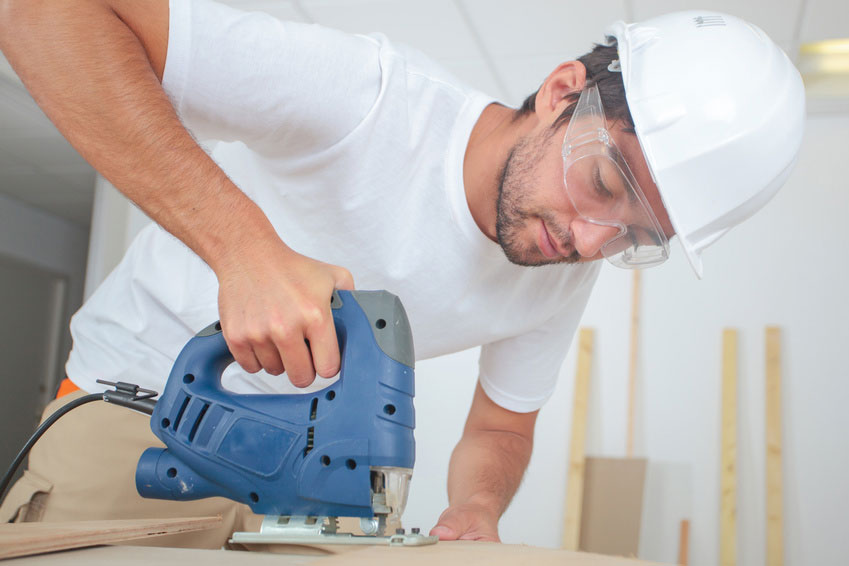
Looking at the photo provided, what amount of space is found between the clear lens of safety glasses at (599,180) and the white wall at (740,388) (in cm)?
313

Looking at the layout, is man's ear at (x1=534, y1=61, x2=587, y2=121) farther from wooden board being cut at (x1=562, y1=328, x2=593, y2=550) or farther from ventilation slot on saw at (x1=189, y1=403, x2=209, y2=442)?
wooden board being cut at (x1=562, y1=328, x2=593, y2=550)

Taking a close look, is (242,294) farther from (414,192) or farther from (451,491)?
(451,491)

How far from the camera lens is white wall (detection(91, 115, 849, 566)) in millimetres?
3900

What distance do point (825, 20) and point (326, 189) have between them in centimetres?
302

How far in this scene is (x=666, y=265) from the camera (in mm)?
4320

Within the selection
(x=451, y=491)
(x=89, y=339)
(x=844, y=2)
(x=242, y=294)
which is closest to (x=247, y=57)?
(x=242, y=294)

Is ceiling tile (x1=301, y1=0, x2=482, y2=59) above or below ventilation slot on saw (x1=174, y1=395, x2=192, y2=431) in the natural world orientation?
above

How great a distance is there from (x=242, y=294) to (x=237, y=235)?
8 cm

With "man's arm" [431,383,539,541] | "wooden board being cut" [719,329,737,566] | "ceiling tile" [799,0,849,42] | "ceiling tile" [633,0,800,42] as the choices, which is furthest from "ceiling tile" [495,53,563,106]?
"man's arm" [431,383,539,541]

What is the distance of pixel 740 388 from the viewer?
160 inches

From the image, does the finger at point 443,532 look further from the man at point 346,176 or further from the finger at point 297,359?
the finger at point 297,359

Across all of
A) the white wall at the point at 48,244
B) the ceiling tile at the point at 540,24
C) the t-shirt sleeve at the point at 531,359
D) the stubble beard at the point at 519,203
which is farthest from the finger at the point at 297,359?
the white wall at the point at 48,244

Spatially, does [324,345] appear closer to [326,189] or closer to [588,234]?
[326,189]

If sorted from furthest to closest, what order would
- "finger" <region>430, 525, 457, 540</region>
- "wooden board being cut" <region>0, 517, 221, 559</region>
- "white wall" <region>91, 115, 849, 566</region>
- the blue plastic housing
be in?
"white wall" <region>91, 115, 849, 566</region> < "finger" <region>430, 525, 457, 540</region> < the blue plastic housing < "wooden board being cut" <region>0, 517, 221, 559</region>
